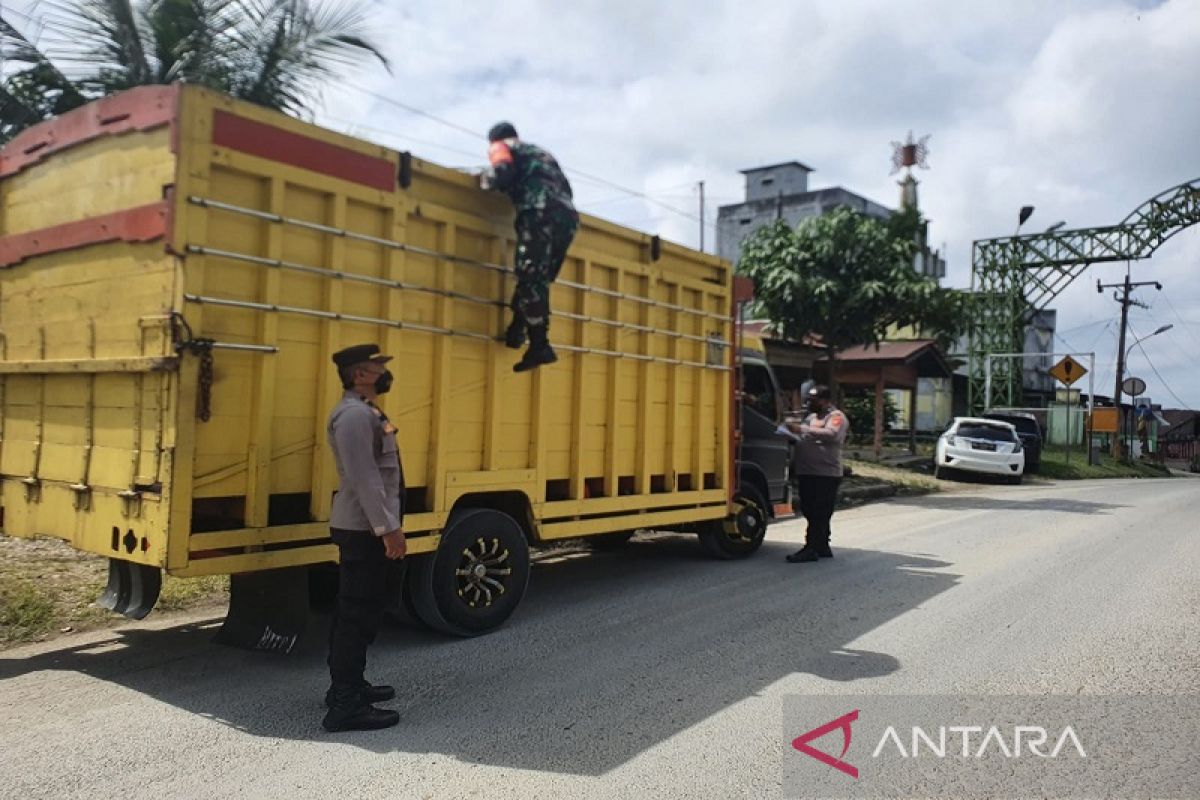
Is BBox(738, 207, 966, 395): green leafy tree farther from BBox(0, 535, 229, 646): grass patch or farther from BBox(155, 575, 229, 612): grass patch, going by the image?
BBox(0, 535, 229, 646): grass patch

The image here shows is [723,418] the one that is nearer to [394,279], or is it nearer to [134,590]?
[394,279]

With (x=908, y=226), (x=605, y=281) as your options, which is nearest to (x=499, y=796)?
(x=605, y=281)

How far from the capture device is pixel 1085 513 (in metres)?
13.8

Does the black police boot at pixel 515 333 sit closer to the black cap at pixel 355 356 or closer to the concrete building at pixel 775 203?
the black cap at pixel 355 356

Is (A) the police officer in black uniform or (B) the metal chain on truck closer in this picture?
(A) the police officer in black uniform

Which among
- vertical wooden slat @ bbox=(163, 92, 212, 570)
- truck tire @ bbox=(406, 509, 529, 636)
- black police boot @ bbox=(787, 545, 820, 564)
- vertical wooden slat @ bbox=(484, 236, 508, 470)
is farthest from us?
black police boot @ bbox=(787, 545, 820, 564)

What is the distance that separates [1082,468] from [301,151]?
27167mm

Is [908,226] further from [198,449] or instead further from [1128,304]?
[1128,304]

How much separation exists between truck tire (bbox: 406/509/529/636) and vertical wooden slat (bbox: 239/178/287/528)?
1.14 metres

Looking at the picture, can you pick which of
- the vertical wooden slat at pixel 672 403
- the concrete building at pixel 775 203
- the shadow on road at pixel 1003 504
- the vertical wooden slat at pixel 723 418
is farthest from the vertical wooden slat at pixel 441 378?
the concrete building at pixel 775 203

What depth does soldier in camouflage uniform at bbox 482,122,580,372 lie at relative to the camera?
5645 mm

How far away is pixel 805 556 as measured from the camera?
28.3 feet

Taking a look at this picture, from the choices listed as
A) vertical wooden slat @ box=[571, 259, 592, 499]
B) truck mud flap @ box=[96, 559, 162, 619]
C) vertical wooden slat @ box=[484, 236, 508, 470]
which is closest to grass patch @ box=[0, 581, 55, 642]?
truck mud flap @ box=[96, 559, 162, 619]

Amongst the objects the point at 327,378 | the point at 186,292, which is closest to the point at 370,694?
the point at 327,378
